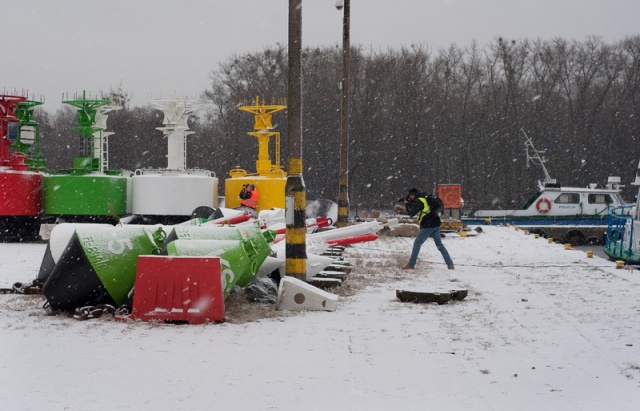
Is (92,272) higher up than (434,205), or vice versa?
(434,205)

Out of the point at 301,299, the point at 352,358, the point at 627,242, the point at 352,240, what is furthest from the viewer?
the point at 627,242

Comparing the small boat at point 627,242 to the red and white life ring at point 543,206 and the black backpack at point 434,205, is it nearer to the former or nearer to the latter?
the black backpack at point 434,205

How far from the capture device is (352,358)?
808 centimetres

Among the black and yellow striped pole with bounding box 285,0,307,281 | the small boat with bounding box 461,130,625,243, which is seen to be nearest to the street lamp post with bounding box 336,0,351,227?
the small boat with bounding box 461,130,625,243

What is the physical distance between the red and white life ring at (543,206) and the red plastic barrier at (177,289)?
30.8m

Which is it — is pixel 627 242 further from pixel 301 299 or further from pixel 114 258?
pixel 114 258

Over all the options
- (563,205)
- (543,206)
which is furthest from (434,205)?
(563,205)

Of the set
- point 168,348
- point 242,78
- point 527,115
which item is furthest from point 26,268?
point 527,115

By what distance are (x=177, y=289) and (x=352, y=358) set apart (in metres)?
2.74

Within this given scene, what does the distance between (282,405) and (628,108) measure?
5971cm

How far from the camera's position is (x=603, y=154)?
58219mm

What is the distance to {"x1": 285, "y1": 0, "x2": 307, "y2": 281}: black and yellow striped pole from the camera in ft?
40.3

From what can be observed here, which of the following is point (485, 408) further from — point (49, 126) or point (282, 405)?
point (49, 126)

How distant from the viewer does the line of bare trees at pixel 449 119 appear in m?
57.2
